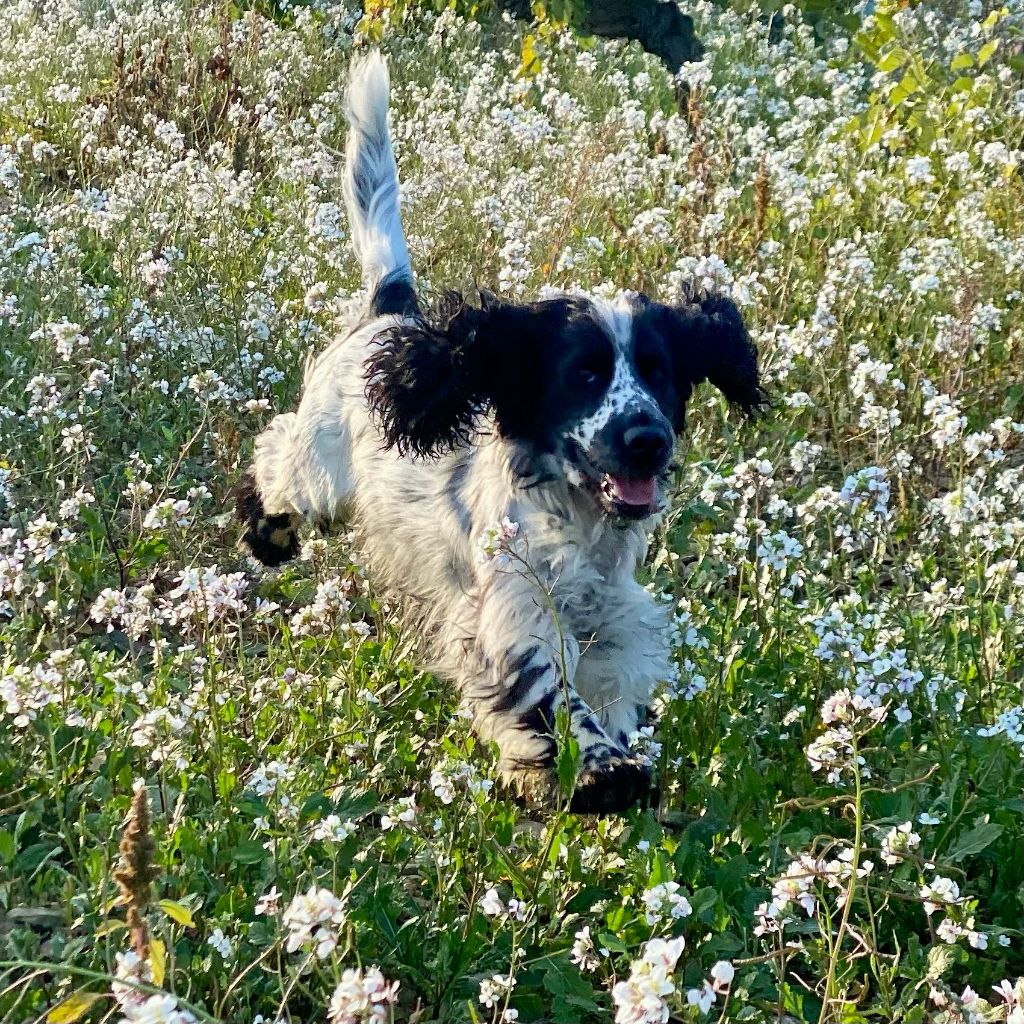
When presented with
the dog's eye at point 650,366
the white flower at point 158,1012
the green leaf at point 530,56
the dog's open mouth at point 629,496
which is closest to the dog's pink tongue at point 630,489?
the dog's open mouth at point 629,496

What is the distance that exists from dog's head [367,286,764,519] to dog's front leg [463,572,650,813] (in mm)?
346

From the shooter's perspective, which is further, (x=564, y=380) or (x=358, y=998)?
(x=564, y=380)

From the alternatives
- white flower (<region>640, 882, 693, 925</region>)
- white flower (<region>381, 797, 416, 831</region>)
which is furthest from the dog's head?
white flower (<region>640, 882, 693, 925</region>)

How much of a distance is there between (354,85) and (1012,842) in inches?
147

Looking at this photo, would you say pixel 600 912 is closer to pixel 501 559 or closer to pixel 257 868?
pixel 257 868

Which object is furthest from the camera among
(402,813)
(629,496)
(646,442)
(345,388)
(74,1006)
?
(345,388)

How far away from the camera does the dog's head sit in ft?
10.6

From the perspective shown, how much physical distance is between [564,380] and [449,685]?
924 millimetres

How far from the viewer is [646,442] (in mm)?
3123

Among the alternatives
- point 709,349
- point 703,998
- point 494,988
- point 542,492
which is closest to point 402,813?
point 494,988

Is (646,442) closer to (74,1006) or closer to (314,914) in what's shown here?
(314,914)

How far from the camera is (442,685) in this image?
3646 mm

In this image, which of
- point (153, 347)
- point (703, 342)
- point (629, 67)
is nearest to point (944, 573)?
point (703, 342)

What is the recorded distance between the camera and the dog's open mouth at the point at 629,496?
321 cm
